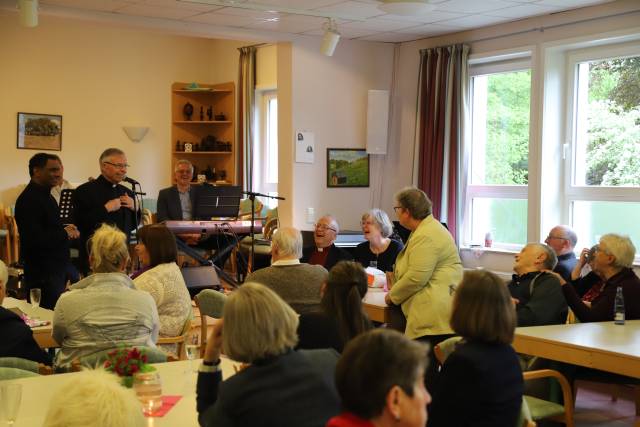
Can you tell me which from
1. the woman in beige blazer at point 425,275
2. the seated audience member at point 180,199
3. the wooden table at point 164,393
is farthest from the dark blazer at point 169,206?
the wooden table at point 164,393

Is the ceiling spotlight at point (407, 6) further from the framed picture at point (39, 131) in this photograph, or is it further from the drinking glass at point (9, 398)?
the framed picture at point (39, 131)

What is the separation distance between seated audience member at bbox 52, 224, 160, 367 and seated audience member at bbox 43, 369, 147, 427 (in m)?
1.97

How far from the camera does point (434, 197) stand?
9.09 meters

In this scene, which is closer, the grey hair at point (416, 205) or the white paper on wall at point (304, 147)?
the grey hair at point (416, 205)

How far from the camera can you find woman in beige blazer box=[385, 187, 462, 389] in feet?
16.7

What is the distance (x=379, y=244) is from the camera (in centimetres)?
654

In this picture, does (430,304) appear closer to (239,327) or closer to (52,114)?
(239,327)

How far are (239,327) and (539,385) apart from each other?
2565 mm

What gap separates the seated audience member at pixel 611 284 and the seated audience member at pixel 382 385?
10.7 ft

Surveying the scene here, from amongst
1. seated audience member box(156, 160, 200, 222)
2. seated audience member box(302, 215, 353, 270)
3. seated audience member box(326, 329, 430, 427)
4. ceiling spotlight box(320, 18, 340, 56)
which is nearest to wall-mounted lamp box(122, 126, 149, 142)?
seated audience member box(156, 160, 200, 222)

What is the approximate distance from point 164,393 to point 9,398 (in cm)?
74

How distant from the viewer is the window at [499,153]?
340 inches

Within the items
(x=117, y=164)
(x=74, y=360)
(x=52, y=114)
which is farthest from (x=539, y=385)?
(x=52, y=114)

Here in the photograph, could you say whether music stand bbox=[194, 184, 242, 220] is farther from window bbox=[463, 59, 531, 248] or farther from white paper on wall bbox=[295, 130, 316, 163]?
window bbox=[463, 59, 531, 248]
